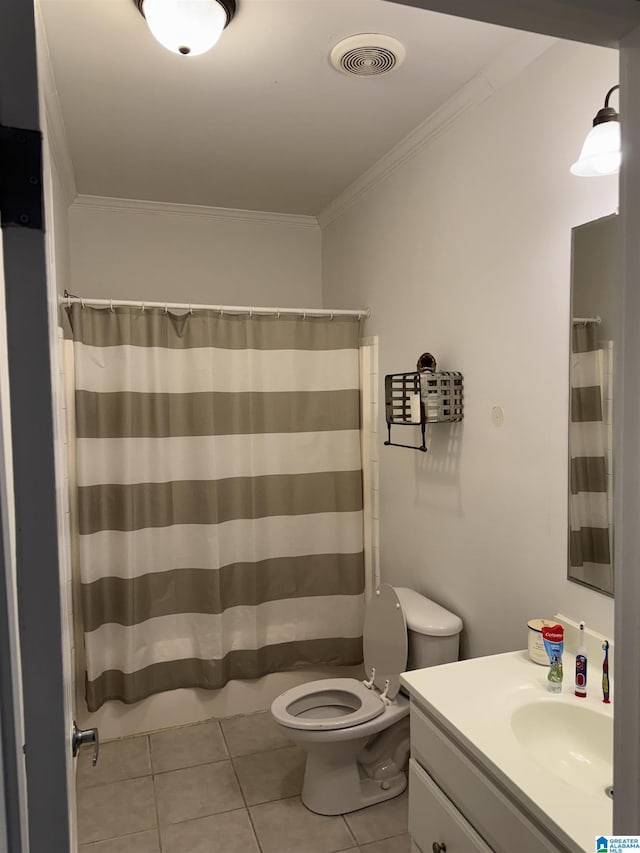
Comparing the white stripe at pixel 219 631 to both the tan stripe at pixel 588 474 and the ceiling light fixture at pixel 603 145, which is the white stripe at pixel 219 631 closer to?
the tan stripe at pixel 588 474

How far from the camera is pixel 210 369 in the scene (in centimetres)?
286

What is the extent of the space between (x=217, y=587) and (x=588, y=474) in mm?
1816

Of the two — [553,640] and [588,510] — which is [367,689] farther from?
[588,510]

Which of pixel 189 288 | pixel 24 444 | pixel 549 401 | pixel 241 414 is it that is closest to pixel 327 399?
pixel 241 414

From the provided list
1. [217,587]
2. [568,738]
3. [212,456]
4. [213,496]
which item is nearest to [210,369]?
[212,456]

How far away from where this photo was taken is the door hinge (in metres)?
0.62

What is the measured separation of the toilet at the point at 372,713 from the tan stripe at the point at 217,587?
0.56 m

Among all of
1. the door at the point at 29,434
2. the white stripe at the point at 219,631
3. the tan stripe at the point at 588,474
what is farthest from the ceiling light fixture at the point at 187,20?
the white stripe at the point at 219,631

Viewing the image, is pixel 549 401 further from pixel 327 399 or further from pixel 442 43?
pixel 327 399

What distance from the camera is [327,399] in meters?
3.05

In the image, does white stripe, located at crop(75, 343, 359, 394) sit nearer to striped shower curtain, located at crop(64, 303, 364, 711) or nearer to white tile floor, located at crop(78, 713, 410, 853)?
striped shower curtain, located at crop(64, 303, 364, 711)

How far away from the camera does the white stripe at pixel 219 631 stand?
2.78 metres

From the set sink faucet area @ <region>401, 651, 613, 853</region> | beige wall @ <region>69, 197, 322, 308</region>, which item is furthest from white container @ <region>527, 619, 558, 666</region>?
beige wall @ <region>69, 197, 322, 308</region>

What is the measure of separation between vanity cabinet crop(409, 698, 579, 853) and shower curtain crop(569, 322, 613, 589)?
592 millimetres
